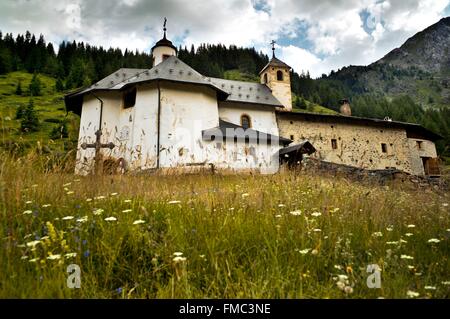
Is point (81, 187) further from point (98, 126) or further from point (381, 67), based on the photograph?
point (381, 67)

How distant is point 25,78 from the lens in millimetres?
63594

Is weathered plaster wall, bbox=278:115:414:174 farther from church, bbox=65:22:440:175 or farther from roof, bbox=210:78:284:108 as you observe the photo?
roof, bbox=210:78:284:108

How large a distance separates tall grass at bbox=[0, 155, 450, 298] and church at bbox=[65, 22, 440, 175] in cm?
826

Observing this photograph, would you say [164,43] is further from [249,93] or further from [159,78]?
[159,78]

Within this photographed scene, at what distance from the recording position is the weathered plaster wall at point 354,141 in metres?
25.7

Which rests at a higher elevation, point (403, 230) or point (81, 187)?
point (81, 187)

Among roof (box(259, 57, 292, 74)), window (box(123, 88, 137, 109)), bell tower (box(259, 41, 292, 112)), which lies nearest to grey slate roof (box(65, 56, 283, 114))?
window (box(123, 88, 137, 109))

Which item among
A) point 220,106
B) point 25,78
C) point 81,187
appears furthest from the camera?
point 25,78

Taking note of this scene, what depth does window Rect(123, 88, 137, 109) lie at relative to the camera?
1906 cm

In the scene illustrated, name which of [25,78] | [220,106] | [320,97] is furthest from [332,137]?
[25,78]


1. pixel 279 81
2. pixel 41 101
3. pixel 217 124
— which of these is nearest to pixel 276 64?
pixel 279 81

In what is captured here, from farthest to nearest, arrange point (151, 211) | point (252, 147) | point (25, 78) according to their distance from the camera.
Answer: point (25, 78)
point (252, 147)
point (151, 211)
